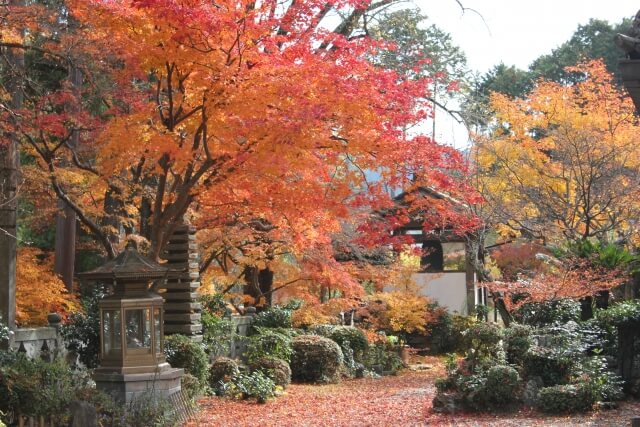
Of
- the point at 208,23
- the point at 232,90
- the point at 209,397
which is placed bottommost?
the point at 209,397

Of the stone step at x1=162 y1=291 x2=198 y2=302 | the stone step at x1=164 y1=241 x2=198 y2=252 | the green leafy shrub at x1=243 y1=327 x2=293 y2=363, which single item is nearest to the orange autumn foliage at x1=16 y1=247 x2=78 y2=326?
the stone step at x1=162 y1=291 x2=198 y2=302

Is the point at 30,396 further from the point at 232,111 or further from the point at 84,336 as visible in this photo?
the point at 232,111

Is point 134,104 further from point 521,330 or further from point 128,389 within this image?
point 521,330

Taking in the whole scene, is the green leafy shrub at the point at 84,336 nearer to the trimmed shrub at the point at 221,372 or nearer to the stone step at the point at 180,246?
the stone step at the point at 180,246

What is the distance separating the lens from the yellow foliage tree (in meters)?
19.2

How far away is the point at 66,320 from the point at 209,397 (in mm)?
2846

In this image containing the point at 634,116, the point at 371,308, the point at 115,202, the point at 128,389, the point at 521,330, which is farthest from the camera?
the point at 371,308

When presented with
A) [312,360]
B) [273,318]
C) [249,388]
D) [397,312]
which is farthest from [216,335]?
[397,312]

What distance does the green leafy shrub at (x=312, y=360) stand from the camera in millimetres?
18828

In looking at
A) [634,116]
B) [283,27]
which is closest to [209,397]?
[283,27]

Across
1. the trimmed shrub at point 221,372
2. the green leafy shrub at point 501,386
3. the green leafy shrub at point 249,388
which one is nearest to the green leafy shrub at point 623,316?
the green leafy shrub at point 501,386

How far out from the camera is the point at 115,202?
1836 centimetres

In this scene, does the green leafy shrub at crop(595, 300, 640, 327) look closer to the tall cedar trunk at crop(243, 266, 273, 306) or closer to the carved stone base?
the carved stone base

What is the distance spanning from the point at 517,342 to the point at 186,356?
575 centimetres
